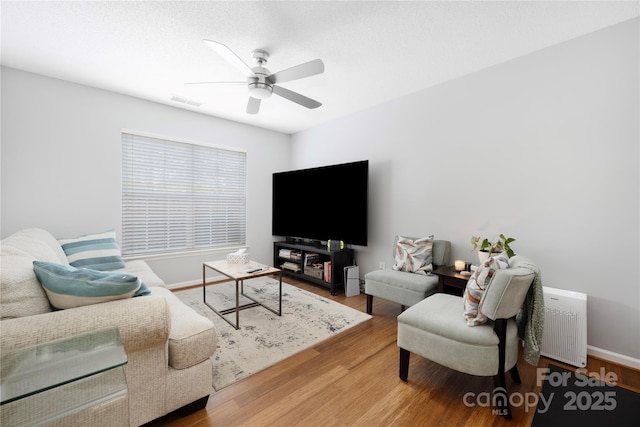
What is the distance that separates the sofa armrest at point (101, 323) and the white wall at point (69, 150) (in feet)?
8.51

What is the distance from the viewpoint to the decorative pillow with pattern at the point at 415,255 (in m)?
2.96

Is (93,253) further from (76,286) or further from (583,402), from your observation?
(583,402)

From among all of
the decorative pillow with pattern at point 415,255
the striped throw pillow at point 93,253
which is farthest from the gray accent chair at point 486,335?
the striped throw pillow at point 93,253

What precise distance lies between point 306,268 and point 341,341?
179 centimetres

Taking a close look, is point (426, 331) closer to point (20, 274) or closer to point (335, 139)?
point (20, 274)

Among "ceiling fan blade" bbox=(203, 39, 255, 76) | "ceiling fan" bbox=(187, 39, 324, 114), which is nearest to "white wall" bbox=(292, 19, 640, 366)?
"ceiling fan" bbox=(187, 39, 324, 114)

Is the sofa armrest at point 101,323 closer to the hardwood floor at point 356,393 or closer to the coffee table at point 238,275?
the hardwood floor at point 356,393

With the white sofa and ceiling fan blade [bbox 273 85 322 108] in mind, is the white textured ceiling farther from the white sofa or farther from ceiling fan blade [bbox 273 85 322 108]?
the white sofa

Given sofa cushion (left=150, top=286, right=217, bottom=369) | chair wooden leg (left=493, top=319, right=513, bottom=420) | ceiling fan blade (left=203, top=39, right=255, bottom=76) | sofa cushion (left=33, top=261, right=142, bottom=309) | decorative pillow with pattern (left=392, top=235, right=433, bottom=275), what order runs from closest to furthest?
sofa cushion (left=33, top=261, right=142, bottom=309), sofa cushion (left=150, top=286, right=217, bottom=369), chair wooden leg (left=493, top=319, right=513, bottom=420), ceiling fan blade (left=203, top=39, right=255, bottom=76), decorative pillow with pattern (left=392, top=235, right=433, bottom=275)

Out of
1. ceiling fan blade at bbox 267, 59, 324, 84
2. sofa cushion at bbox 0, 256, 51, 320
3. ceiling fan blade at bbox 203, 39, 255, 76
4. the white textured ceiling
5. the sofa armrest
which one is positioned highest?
the white textured ceiling

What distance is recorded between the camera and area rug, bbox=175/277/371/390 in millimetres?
2090

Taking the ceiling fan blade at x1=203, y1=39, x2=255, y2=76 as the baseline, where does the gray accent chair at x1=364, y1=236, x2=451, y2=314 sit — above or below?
below

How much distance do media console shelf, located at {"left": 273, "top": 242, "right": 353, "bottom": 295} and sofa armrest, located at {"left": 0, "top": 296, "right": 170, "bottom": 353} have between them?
2524 millimetres

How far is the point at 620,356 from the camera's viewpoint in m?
2.12
